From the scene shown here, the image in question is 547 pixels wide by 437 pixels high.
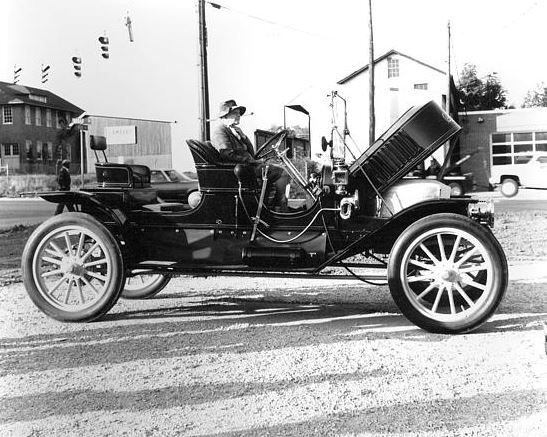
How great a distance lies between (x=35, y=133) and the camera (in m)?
47.5

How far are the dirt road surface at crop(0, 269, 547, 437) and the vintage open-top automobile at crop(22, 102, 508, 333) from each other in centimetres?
40

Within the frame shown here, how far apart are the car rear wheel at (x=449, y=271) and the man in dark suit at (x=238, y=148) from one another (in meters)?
1.14

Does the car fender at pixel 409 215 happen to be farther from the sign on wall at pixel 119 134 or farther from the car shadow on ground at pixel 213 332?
the sign on wall at pixel 119 134

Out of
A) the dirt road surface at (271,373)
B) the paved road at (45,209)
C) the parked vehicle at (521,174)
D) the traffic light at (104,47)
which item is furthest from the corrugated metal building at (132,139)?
the parked vehicle at (521,174)

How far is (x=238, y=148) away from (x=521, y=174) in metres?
24.0

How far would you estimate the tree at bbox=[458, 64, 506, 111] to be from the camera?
2144 inches

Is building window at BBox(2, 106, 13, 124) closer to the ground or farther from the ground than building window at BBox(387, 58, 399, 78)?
closer to the ground

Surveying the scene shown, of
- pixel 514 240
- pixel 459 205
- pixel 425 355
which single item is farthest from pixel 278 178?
pixel 514 240

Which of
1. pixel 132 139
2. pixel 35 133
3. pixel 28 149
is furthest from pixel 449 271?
pixel 35 133

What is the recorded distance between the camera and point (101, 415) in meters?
3.06

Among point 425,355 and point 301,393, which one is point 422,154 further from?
point 301,393

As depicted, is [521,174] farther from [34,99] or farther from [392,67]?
[34,99]

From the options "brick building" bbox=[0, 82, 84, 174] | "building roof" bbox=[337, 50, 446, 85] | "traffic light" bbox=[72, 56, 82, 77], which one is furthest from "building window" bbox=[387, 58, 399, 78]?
"traffic light" bbox=[72, 56, 82, 77]

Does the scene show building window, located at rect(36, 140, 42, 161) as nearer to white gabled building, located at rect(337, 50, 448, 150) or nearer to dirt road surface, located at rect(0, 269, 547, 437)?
white gabled building, located at rect(337, 50, 448, 150)
